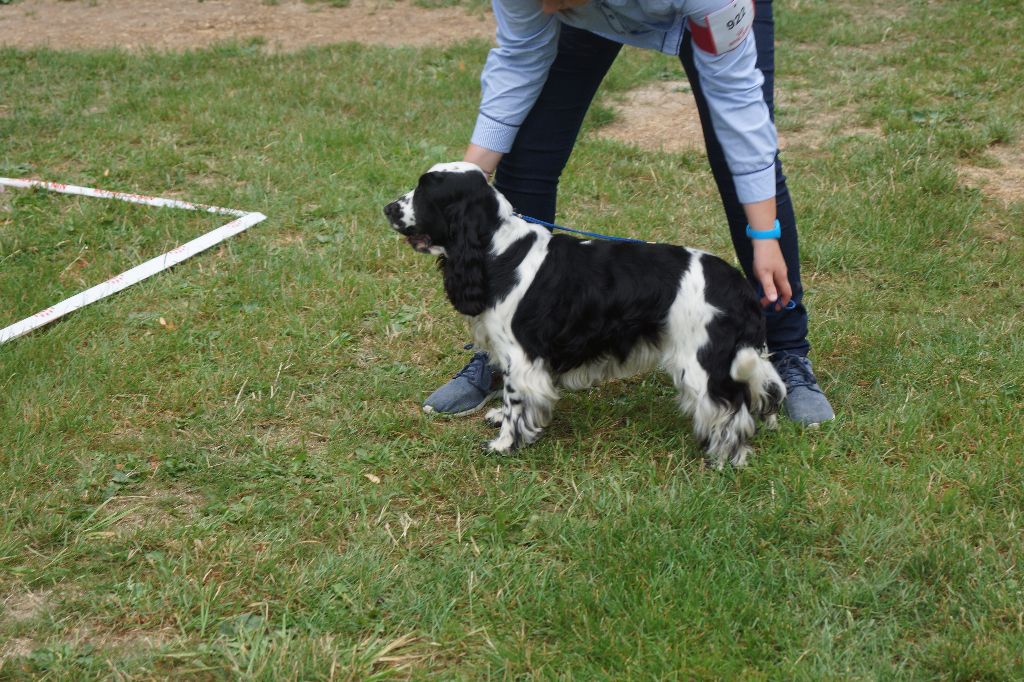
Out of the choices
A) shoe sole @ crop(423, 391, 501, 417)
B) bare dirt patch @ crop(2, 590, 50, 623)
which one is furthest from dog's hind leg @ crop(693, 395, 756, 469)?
bare dirt patch @ crop(2, 590, 50, 623)

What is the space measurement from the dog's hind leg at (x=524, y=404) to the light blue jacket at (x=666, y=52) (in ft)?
3.03

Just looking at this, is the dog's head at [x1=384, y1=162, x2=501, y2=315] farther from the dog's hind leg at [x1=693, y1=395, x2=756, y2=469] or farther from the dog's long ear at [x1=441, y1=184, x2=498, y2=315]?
the dog's hind leg at [x1=693, y1=395, x2=756, y2=469]

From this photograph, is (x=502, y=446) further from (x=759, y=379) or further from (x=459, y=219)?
(x=759, y=379)

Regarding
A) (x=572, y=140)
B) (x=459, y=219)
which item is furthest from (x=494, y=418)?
(x=572, y=140)

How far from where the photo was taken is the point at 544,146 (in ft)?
12.5

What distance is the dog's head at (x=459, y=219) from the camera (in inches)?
137

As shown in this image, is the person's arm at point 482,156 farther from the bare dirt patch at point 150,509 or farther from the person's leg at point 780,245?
the bare dirt patch at point 150,509

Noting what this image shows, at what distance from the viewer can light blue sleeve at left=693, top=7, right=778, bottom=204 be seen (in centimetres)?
317

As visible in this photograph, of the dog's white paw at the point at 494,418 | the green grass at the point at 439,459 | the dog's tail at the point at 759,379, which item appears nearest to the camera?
the green grass at the point at 439,459

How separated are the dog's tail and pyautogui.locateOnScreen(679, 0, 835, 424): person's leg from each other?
0.14 meters

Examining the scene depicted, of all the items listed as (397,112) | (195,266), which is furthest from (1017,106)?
(195,266)

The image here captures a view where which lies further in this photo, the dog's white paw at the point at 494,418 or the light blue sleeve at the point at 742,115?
the dog's white paw at the point at 494,418

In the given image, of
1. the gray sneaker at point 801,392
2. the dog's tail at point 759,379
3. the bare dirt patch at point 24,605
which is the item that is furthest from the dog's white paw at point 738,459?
the bare dirt patch at point 24,605

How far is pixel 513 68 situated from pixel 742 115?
0.84 metres
